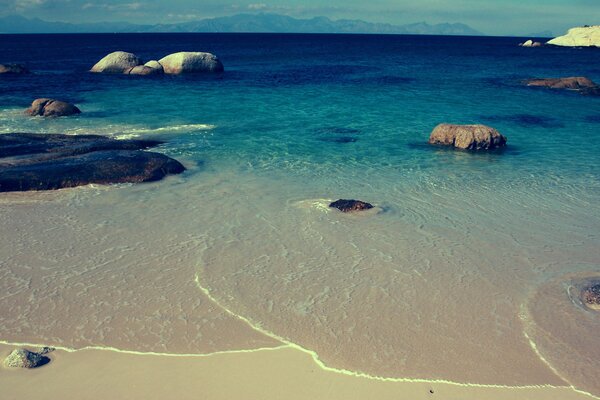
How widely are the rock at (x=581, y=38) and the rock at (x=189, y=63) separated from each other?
104203 mm

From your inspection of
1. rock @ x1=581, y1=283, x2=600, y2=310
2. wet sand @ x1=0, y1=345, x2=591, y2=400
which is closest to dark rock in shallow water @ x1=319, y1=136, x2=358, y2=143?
rock @ x1=581, y1=283, x2=600, y2=310

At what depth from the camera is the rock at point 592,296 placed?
10125 millimetres

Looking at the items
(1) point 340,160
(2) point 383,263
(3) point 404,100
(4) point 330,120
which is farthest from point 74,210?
(3) point 404,100

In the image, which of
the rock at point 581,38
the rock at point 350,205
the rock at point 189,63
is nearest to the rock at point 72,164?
the rock at point 350,205

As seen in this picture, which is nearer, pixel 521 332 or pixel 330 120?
pixel 521 332

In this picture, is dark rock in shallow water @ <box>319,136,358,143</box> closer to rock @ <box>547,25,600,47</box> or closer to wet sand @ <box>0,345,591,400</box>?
→ wet sand @ <box>0,345,591,400</box>

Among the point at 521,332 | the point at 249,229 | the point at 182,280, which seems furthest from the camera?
the point at 249,229

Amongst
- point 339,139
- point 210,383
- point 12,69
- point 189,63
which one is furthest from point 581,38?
point 210,383

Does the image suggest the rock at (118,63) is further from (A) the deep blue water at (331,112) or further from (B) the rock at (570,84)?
(B) the rock at (570,84)

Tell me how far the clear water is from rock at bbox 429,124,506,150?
0.92 m

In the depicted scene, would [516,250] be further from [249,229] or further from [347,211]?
[249,229]

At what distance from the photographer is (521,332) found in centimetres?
928

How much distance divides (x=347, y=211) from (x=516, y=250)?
4482 mm

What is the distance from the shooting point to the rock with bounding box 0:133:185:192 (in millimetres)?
16234
